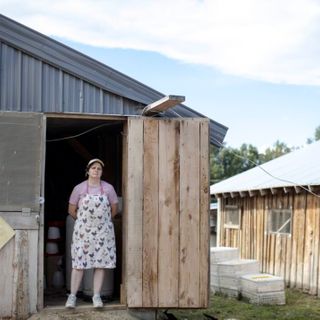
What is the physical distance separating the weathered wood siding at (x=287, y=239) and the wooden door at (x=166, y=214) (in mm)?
6252

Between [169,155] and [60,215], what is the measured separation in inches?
151

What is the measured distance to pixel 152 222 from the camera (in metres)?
6.95

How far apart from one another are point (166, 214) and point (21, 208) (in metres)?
1.65

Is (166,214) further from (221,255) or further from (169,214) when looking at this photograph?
(221,255)

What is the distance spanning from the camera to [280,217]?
A: 14469 mm

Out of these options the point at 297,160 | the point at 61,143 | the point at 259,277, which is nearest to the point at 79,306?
the point at 61,143

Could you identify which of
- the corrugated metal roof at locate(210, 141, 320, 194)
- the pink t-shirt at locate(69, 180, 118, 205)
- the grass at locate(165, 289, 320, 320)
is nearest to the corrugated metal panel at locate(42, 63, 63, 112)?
the pink t-shirt at locate(69, 180, 118, 205)

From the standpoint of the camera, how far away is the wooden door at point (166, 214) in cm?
691

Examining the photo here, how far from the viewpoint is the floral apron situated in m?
6.92

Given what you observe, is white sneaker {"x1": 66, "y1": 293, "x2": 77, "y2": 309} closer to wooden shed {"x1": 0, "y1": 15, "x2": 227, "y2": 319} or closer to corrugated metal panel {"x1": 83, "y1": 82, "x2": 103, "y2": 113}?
wooden shed {"x1": 0, "y1": 15, "x2": 227, "y2": 319}

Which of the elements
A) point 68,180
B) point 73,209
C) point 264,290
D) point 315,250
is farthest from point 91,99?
point 315,250

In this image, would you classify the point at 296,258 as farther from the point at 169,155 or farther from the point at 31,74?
the point at 31,74

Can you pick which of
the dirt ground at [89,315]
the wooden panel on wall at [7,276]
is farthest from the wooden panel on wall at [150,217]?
the wooden panel on wall at [7,276]

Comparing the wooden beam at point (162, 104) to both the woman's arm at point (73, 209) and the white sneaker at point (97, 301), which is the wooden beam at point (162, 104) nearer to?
A: the woman's arm at point (73, 209)
